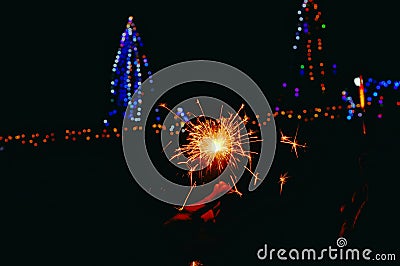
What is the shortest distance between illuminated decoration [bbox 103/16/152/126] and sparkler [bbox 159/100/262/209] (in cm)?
61

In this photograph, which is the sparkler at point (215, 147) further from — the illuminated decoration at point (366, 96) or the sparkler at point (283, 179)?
the illuminated decoration at point (366, 96)

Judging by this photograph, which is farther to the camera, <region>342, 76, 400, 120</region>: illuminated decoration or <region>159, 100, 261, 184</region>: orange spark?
<region>342, 76, 400, 120</region>: illuminated decoration

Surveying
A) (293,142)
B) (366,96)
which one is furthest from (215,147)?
(366,96)

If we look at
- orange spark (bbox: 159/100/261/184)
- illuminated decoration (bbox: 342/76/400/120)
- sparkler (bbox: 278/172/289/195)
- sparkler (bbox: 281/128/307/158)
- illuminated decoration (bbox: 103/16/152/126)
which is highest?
illuminated decoration (bbox: 342/76/400/120)

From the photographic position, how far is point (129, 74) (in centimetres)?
660

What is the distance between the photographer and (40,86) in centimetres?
686

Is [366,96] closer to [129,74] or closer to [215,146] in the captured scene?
[215,146]

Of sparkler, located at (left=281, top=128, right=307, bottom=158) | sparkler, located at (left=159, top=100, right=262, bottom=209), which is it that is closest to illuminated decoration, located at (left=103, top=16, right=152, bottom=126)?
sparkler, located at (left=159, top=100, right=262, bottom=209)

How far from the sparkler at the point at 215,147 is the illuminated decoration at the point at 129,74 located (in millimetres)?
606

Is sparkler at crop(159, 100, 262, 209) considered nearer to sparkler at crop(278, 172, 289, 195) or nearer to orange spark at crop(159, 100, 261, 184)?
orange spark at crop(159, 100, 261, 184)

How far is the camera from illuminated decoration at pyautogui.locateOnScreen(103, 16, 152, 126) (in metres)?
6.59

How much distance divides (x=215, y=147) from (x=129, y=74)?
1.29 metres

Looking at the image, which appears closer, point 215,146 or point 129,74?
point 215,146

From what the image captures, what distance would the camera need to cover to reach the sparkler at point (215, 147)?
589cm
